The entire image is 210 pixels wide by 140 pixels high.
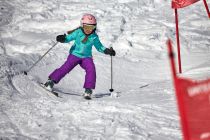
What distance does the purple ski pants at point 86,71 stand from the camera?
7.28 metres

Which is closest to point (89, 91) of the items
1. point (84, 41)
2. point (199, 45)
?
point (84, 41)

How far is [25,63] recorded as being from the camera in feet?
29.0

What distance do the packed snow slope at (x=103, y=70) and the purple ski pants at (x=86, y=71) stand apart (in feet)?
1.07

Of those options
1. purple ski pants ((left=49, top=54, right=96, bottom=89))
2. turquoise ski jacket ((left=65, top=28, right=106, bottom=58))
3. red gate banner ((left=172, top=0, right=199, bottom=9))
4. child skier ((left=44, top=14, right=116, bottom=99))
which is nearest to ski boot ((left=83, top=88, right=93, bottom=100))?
purple ski pants ((left=49, top=54, right=96, bottom=89))

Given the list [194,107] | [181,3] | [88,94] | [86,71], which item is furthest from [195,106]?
[181,3]

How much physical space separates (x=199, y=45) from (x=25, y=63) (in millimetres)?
5000

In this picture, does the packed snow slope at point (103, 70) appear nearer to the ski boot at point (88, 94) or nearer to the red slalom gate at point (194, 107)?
the ski boot at point (88, 94)

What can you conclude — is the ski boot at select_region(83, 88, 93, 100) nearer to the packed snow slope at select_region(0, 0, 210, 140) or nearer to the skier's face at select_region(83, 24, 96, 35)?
the packed snow slope at select_region(0, 0, 210, 140)

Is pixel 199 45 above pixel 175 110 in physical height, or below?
above

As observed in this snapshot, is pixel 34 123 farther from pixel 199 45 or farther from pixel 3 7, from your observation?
pixel 3 7

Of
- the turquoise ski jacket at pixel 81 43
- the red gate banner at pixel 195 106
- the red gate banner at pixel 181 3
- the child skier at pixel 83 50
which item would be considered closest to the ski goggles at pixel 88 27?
the child skier at pixel 83 50

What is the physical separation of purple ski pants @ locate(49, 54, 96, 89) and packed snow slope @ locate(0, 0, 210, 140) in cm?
33

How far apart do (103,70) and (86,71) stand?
5.31 ft

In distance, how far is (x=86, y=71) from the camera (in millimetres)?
7551
